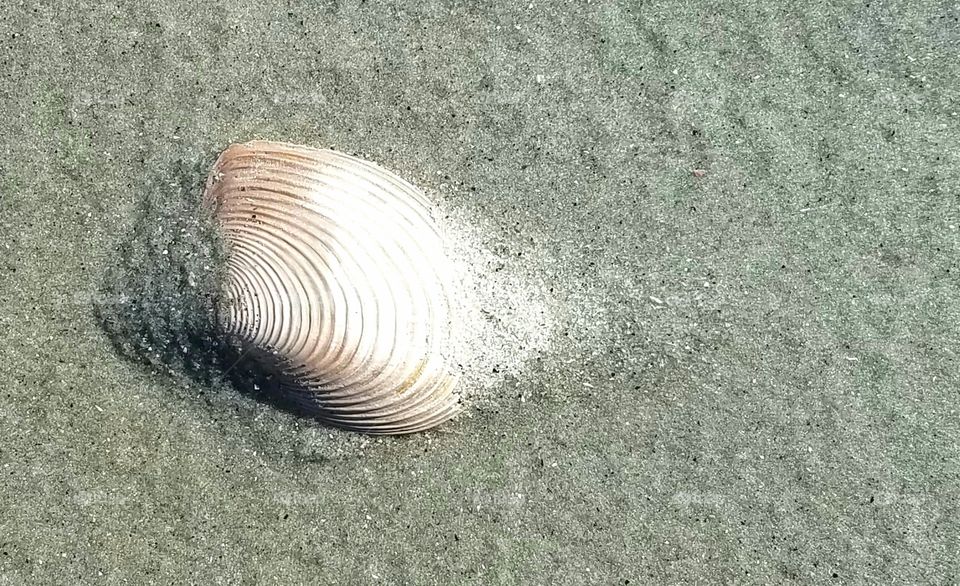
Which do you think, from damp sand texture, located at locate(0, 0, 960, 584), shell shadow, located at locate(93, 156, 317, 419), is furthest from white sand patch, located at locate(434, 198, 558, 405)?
shell shadow, located at locate(93, 156, 317, 419)

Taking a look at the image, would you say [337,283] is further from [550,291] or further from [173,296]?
[550,291]

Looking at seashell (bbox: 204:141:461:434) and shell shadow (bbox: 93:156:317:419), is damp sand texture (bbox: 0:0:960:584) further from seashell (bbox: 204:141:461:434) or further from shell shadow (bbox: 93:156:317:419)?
seashell (bbox: 204:141:461:434)

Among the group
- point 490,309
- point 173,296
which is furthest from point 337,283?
point 173,296

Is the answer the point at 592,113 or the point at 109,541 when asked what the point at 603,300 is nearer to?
the point at 592,113

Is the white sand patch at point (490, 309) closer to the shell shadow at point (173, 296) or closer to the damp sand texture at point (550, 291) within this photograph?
the damp sand texture at point (550, 291)

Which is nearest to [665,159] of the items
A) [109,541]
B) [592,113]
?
[592,113]

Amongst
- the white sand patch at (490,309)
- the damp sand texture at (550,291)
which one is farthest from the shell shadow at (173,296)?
the white sand patch at (490,309)
